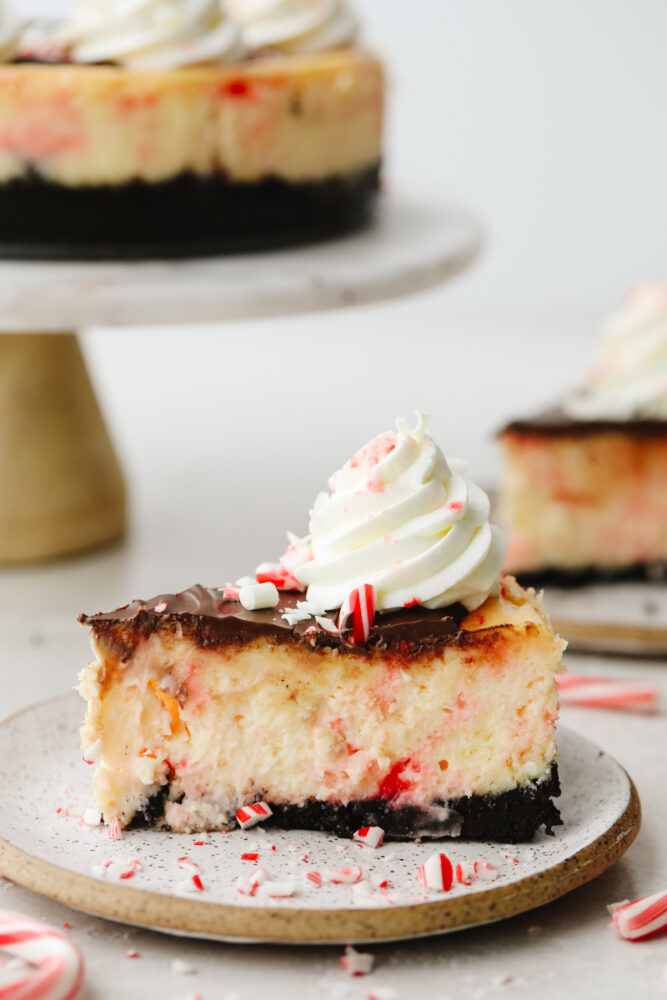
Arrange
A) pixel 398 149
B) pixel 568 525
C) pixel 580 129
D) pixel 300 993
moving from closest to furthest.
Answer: pixel 300 993
pixel 568 525
pixel 580 129
pixel 398 149

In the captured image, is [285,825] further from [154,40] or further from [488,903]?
[154,40]

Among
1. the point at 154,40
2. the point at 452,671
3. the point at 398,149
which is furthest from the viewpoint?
the point at 398,149

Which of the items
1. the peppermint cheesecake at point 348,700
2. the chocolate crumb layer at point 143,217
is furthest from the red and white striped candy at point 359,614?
the chocolate crumb layer at point 143,217

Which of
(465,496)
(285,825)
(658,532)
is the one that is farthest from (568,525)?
(285,825)

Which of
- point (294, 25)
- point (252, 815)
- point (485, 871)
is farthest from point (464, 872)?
point (294, 25)

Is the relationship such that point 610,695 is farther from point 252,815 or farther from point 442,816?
point 252,815

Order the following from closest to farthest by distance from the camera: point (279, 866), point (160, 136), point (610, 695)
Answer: point (279, 866) < point (610, 695) < point (160, 136)

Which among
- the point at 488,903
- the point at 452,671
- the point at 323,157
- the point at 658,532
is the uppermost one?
the point at 323,157

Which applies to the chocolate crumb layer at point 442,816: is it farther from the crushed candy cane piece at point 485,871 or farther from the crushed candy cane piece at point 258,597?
the crushed candy cane piece at point 258,597
